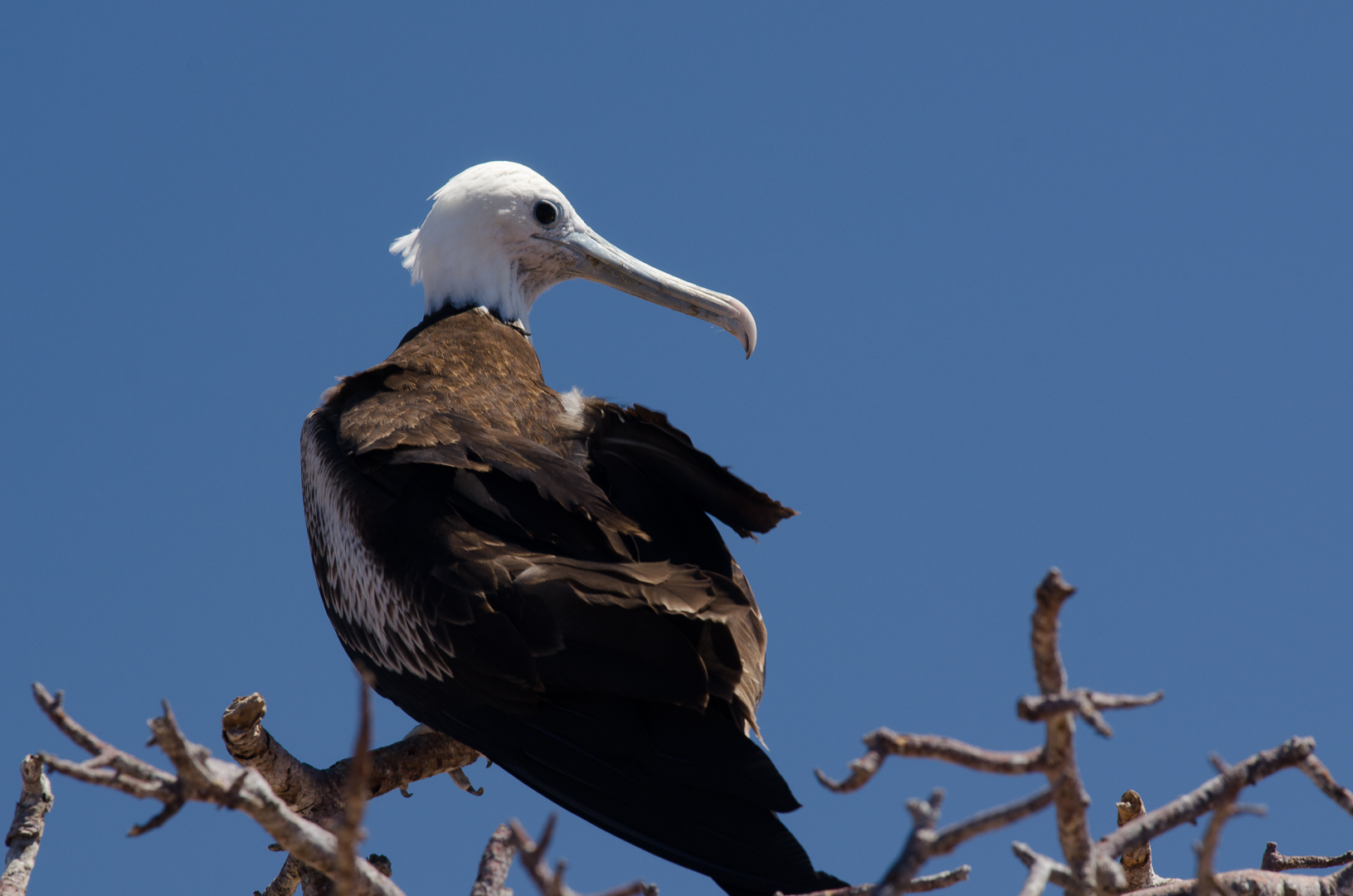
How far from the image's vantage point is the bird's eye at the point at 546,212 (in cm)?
619

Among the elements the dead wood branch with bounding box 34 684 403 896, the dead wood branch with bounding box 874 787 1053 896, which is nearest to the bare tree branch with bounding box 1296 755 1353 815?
the dead wood branch with bounding box 874 787 1053 896

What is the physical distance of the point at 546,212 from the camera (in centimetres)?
620

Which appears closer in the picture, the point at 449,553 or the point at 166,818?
the point at 166,818

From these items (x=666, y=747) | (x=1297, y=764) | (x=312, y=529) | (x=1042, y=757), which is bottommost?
(x=1042, y=757)

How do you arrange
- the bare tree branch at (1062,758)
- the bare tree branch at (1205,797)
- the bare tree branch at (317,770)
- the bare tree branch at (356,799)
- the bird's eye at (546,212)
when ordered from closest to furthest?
the bare tree branch at (356,799) < the bare tree branch at (1062,758) < the bare tree branch at (1205,797) < the bare tree branch at (317,770) < the bird's eye at (546,212)

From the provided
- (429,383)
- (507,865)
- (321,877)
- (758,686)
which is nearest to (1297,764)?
(507,865)

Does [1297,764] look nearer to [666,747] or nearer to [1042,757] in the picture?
[1042,757]

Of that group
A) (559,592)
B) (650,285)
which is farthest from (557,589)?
(650,285)

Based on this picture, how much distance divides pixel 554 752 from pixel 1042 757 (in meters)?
2.15

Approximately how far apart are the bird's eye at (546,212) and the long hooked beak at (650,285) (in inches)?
3.0

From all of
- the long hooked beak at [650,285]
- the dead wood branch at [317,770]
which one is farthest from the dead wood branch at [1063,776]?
the long hooked beak at [650,285]

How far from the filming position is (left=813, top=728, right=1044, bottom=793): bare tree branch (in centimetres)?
183

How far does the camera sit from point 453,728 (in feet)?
13.5

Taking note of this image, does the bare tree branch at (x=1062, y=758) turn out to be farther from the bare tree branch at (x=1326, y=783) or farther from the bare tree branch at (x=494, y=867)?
the bare tree branch at (x=494, y=867)
